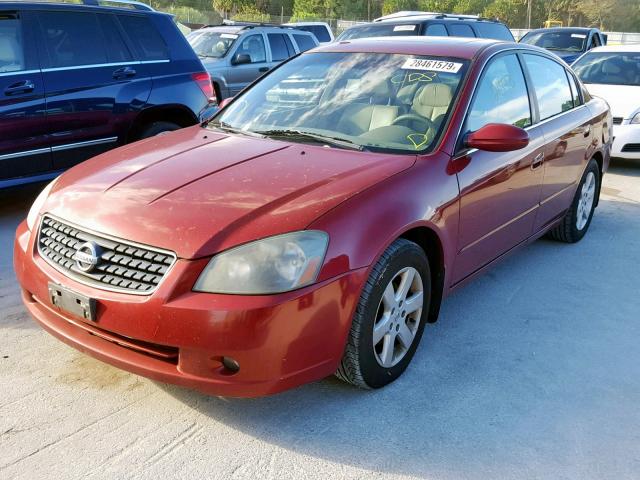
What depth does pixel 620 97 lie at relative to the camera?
8766 mm

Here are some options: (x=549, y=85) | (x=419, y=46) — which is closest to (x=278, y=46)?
(x=549, y=85)

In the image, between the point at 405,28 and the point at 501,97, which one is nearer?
the point at 501,97

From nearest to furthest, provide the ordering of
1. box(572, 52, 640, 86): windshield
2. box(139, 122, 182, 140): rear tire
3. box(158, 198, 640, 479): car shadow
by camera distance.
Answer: box(158, 198, 640, 479): car shadow → box(139, 122, 182, 140): rear tire → box(572, 52, 640, 86): windshield

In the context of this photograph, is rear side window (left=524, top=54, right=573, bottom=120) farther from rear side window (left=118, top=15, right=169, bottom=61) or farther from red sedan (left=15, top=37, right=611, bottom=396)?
rear side window (left=118, top=15, right=169, bottom=61)

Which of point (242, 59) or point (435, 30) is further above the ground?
point (435, 30)

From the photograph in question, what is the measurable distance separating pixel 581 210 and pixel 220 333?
4062mm

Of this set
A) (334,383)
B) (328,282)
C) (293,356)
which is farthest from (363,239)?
(334,383)

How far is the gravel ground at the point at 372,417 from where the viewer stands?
104 inches

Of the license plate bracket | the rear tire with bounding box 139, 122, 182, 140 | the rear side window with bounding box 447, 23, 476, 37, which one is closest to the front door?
the license plate bracket

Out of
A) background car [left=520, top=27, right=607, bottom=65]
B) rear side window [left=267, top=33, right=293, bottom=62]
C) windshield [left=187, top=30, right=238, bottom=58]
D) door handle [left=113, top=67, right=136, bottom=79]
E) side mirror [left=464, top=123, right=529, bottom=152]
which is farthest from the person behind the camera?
background car [left=520, top=27, right=607, bottom=65]

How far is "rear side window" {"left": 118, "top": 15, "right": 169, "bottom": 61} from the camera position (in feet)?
20.9

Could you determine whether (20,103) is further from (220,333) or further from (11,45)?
(220,333)

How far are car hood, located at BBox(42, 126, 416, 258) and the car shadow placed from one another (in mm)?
845

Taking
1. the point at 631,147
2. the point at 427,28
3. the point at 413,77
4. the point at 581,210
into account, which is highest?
the point at 413,77
